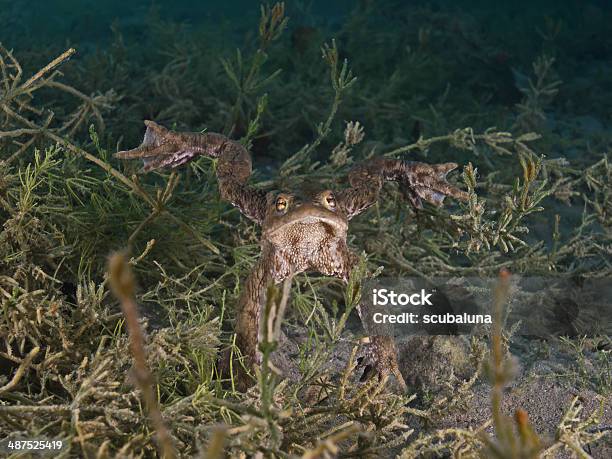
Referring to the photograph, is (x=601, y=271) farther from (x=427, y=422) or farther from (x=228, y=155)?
(x=228, y=155)

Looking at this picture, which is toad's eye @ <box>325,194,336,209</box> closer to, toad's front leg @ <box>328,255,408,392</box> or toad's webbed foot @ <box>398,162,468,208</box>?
toad's front leg @ <box>328,255,408,392</box>

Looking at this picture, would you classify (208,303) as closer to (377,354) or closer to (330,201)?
(377,354)

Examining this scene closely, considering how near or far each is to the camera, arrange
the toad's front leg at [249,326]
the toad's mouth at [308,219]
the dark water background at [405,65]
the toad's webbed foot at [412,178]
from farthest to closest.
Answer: the dark water background at [405,65], the toad's webbed foot at [412,178], the toad's front leg at [249,326], the toad's mouth at [308,219]

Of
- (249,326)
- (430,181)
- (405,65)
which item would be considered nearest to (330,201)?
(249,326)

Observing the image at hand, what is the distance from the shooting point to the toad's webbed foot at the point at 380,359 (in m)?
3.04

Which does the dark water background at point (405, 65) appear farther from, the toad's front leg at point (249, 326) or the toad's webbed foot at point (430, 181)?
the toad's front leg at point (249, 326)

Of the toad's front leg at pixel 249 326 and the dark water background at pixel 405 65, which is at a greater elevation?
the dark water background at pixel 405 65

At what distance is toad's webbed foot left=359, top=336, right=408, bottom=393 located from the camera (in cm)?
304

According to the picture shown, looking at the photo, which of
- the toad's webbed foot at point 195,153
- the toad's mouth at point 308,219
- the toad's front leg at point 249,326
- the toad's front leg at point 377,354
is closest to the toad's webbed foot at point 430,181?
the toad's front leg at point 377,354

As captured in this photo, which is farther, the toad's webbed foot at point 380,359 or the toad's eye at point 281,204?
the toad's webbed foot at point 380,359

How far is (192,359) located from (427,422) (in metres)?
1.28

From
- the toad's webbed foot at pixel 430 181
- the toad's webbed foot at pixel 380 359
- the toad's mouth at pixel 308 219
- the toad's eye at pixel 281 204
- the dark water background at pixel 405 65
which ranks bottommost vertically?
the toad's webbed foot at pixel 380 359

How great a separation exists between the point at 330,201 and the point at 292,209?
0.21m

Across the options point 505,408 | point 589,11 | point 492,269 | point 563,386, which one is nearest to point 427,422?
point 505,408
